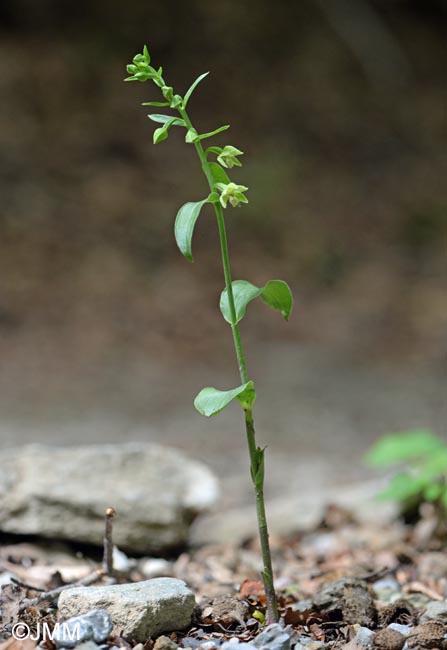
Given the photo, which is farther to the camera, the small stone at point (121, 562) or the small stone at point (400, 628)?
the small stone at point (121, 562)

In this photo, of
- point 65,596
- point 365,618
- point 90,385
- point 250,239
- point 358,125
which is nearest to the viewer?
point 65,596

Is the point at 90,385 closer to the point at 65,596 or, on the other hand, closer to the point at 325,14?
the point at 65,596

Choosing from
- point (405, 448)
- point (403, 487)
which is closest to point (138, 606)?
point (403, 487)

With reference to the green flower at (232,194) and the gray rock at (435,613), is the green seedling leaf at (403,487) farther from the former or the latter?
the green flower at (232,194)

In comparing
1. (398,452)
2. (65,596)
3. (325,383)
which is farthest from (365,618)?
(325,383)

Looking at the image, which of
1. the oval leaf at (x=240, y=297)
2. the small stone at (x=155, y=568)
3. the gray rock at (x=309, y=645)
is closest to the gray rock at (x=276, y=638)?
the gray rock at (x=309, y=645)

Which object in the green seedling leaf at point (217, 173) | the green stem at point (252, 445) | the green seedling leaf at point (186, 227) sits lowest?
the green stem at point (252, 445)

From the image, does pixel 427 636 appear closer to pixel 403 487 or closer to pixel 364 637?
pixel 364 637
